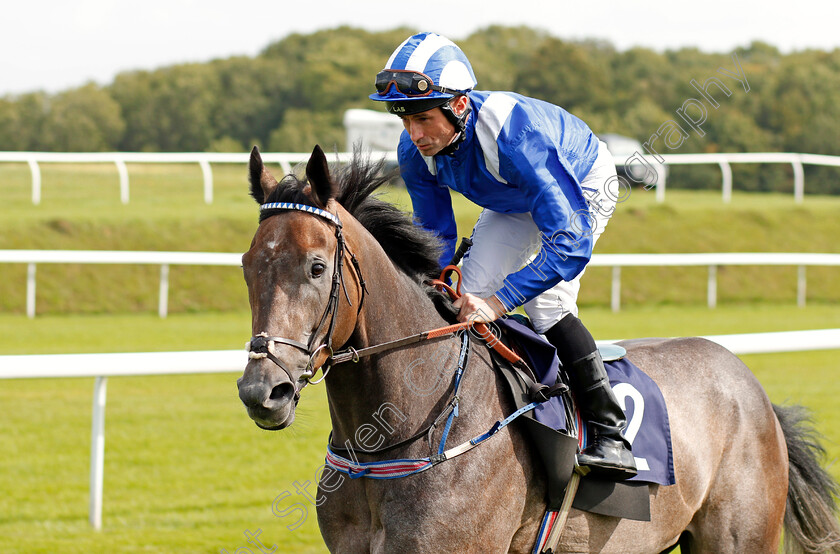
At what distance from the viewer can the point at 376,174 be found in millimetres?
2590

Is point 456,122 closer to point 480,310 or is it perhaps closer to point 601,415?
point 480,310

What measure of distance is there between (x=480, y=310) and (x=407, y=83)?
663mm

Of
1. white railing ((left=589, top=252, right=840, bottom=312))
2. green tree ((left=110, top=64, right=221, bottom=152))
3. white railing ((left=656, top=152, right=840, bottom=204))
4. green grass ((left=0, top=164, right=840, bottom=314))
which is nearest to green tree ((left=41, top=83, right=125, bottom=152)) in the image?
green tree ((left=110, top=64, right=221, bottom=152))

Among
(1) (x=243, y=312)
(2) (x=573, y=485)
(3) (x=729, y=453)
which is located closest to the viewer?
(2) (x=573, y=485)

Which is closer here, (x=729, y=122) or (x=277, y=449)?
(x=277, y=449)

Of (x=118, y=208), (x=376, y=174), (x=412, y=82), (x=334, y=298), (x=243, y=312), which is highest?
(x=412, y=82)

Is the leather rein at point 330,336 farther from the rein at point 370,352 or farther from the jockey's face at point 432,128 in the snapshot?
the jockey's face at point 432,128

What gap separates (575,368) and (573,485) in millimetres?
349

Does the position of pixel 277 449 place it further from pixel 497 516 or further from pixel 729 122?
pixel 729 122

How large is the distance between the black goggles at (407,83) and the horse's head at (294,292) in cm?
38

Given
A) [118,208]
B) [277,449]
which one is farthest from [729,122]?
[277,449]

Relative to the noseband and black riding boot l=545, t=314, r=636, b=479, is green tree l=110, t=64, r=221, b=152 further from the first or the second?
the noseband

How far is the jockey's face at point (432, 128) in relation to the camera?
101 inches

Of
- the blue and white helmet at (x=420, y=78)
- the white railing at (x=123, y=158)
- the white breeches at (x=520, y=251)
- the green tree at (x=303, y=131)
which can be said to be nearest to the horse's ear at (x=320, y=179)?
the blue and white helmet at (x=420, y=78)
